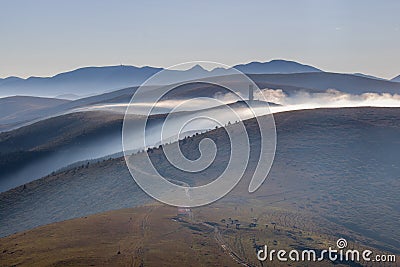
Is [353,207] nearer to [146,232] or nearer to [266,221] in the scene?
[266,221]

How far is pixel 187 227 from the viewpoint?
A: 286 ft

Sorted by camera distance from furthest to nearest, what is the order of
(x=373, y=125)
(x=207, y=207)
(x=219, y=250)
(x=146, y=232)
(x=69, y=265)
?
1. (x=373, y=125)
2. (x=207, y=207)
3. (x=146, y=232)
4. (x=219, y=250)
5. (x=69, y=265)

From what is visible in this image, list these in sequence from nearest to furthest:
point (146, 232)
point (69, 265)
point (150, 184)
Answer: point (69, 265)
point (146, 232)
point (150, 184)

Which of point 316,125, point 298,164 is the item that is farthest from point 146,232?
point 316,125

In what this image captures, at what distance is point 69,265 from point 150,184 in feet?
222

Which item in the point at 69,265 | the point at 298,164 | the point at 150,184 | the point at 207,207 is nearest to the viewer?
the point at 69,265

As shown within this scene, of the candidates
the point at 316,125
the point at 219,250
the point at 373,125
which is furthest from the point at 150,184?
the point at 373,125

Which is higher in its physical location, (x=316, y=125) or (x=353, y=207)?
(x=316, y=125)

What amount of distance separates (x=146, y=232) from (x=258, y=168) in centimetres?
7520

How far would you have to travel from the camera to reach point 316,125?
184250 millimetres

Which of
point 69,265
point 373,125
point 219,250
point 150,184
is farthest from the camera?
point 373,125

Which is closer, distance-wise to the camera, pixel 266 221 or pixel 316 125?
pixel 266 221

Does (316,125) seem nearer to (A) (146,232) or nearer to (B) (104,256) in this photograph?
(A) (146,232)

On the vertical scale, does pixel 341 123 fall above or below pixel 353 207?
above
